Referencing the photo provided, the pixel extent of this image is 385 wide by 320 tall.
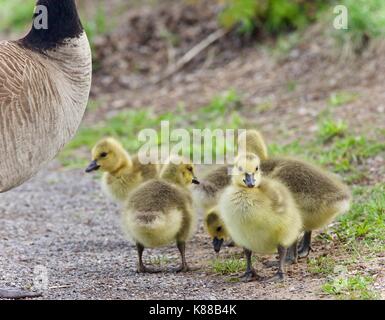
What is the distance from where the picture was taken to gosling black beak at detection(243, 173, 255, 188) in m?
5.67

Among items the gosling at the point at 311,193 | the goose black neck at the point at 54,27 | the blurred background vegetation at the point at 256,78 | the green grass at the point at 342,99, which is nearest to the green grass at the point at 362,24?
the blurred background vegetation at the point at 256,78

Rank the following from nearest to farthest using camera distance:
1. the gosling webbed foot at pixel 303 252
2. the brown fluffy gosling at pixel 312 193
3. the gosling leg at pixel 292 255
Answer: the brown fluffy gosling at pixel 312 193 → the gosling leg at pixel 292 255 → the gosling webbed foot at pixel 303 252

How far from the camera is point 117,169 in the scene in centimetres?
760

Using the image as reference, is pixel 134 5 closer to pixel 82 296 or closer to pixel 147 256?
pixel 147 256

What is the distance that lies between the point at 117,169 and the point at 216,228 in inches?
55.6

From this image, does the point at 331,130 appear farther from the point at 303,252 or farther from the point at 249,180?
the point at 249,180

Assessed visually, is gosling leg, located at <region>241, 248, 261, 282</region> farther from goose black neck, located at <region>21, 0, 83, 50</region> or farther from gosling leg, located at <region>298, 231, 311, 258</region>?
goose black neck, located at <region>21, 0, 83, 50</region>

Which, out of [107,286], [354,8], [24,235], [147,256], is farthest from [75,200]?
A: [354,8]

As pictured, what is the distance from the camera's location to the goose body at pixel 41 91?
585 centimetres

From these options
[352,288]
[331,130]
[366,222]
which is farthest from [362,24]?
[352,288]

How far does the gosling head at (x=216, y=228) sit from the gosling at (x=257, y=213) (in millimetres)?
657

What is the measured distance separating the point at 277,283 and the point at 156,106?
625 cm

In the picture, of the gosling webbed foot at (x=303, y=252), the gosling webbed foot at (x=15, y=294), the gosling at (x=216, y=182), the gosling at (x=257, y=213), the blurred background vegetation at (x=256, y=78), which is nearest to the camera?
the gosling webbed foot at (x=15, y=294)

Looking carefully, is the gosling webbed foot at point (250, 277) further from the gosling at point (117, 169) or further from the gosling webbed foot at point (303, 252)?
the gosling at point (117, 169)
